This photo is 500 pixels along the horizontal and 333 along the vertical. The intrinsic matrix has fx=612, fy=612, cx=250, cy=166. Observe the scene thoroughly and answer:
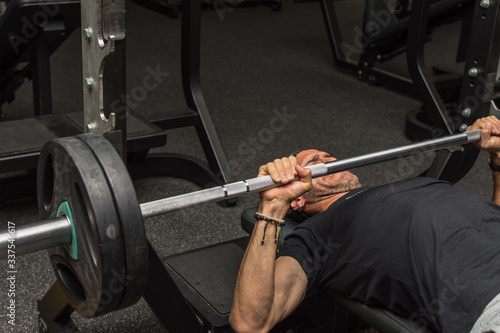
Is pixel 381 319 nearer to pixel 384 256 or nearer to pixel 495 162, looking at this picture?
pixel 384 256

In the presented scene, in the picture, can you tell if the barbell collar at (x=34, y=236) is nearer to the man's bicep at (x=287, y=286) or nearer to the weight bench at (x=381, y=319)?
the man's bicep at (x=287, y=286)

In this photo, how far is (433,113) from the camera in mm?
2518

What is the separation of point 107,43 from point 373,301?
77 cm

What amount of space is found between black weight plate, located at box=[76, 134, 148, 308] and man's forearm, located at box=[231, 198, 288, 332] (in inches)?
10.9

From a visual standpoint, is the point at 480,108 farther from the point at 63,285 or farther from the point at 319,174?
the point at 63,285

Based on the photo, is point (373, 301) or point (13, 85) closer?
point (373, 301)

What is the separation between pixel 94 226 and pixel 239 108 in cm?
235

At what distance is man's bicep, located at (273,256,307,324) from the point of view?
4.20ft

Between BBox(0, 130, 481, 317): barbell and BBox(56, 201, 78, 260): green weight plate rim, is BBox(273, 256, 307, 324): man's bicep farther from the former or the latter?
BBox(56, 201, 78, 260): green weight plate rim

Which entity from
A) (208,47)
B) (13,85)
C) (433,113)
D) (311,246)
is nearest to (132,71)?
(208,47)

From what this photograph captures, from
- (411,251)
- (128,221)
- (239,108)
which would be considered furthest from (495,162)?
(239,108)

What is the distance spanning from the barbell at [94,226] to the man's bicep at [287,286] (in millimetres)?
245

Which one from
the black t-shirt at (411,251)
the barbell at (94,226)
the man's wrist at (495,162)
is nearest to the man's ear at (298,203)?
the black t-shirt at (411,251)

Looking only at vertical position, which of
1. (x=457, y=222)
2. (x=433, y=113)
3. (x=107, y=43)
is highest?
(x=107, y=43)
